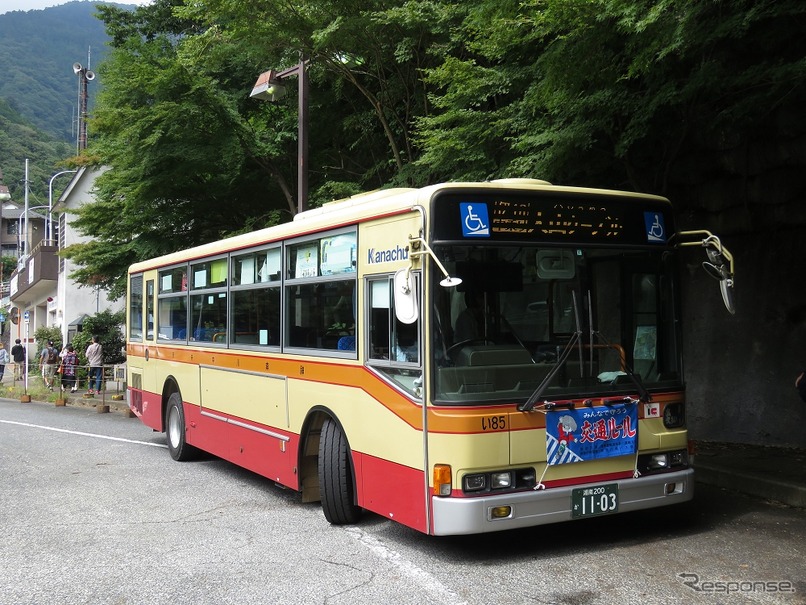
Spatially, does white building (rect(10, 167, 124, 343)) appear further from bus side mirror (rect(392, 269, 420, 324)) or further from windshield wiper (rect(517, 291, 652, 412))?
windshield wiper (rect(517, 291, 652, 412))

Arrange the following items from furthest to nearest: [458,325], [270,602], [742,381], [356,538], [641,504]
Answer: [742,381] → [356,538] → [641,504] → [458,325] → [270,602]

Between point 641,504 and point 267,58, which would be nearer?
point 641,504

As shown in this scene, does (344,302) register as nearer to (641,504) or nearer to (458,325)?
(458,325)

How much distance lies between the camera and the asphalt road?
539cm

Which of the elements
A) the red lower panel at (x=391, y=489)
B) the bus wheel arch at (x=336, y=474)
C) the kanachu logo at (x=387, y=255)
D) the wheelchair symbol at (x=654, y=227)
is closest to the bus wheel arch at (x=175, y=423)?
the bus wheel arch at (x=336, y=474)

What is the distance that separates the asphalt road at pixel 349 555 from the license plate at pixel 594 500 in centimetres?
34

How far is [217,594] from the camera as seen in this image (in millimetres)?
5441

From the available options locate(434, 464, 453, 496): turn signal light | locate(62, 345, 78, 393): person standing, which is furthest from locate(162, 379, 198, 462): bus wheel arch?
locate(62, 345, 78, 393): person standing

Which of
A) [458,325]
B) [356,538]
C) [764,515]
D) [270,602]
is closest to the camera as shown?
[270,602]

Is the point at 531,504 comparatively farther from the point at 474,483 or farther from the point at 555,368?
the point at 555,368

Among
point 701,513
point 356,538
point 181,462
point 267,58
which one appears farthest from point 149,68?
point 701,513

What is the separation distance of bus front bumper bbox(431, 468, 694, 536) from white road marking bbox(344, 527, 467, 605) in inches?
12.7

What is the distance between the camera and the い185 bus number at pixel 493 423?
225 inches

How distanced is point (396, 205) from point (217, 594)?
303 cm
